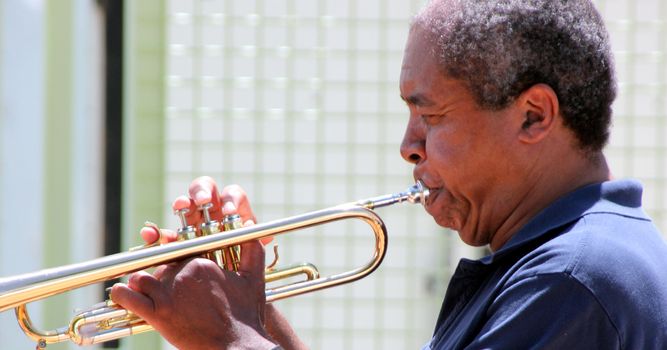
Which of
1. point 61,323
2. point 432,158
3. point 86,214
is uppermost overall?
point 432,158

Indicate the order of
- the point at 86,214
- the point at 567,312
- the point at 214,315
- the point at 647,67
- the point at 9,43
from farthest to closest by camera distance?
the point at 647,67, the point at 86,214, the point at 9,43, the point at 214,315, the point at 567,312

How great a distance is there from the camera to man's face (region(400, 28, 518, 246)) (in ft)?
7.29

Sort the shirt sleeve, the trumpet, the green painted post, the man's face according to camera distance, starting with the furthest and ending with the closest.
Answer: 1. the green painted post
2. the trumpet
3. the man's face
4. the shirt sleeve

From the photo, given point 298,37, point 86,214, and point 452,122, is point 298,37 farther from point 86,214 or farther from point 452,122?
point 452,122

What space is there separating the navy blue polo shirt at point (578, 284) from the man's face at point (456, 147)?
12 cm

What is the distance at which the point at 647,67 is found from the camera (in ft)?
18.0

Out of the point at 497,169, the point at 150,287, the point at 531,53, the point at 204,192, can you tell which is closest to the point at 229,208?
the point at 204,192

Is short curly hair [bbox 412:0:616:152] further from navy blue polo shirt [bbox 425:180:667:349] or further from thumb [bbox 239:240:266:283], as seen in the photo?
thumb [bbox 239:240:266:283]

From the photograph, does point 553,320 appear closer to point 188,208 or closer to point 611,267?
point 611,267

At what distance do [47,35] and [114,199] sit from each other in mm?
808

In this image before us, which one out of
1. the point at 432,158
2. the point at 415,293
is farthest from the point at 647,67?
the point at 432,158

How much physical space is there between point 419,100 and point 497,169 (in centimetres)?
20

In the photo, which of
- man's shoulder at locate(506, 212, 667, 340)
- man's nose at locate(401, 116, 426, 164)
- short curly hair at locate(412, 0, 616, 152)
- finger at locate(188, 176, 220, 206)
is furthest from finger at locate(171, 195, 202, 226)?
man's shoulder at locate(506, 212, 667, 340)

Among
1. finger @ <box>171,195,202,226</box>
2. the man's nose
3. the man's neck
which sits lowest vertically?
finger @ <box>171,195,202,226</box>
